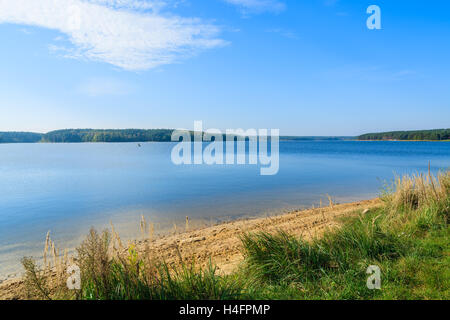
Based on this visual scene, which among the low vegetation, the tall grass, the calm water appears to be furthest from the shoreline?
the calm water

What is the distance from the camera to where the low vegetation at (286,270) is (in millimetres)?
3807

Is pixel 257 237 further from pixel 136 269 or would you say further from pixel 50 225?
pixel 50 225

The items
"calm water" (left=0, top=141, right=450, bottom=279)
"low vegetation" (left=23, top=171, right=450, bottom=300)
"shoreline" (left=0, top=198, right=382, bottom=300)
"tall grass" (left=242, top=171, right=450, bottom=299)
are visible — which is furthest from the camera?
"calm water" (left=0, top=141, right=450, bottom=279)

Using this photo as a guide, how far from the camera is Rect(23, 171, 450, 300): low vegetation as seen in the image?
3.81m

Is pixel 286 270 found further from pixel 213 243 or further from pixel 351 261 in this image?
pixel 213 243

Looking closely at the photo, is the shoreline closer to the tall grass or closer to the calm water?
the tall grass

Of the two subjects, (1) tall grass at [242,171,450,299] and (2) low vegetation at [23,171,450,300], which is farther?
(1) tall grass at [242,171,450,299]

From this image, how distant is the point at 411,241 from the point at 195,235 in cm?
696

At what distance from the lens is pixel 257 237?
5.84 m

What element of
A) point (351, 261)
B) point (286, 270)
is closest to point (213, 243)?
point (286, 270)

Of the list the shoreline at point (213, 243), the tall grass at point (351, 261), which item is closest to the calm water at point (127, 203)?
the shoreline at point (213, 243)
